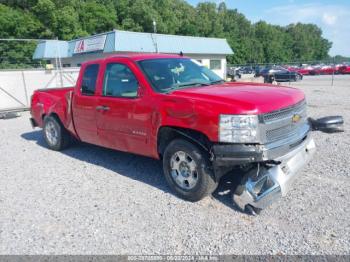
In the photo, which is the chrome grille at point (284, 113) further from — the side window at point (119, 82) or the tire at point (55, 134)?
the tire at point (55, 134)

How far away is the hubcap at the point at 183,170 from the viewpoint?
4.16 meters

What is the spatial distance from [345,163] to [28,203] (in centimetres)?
502

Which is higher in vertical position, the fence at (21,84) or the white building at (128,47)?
the white building at (128,47)

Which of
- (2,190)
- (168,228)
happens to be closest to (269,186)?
(168,228)

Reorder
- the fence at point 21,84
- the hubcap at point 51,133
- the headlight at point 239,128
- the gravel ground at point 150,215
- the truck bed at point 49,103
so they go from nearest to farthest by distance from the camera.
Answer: the gravel ground at point 150,215 → the headlight at point 239,128 → the truck bed at point 49,103 → the hubcap at point 51,133 → the fence at point 21,84

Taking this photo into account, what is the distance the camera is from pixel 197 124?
12.7 ft

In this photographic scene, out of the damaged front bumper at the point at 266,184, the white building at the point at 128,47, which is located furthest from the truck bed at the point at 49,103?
the white building at the point at 128,47

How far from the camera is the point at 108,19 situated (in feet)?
166

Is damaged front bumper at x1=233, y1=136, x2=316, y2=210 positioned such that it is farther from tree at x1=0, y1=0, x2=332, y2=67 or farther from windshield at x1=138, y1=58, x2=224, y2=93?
tree at x1=0, y1=0, x2=332, y2=67

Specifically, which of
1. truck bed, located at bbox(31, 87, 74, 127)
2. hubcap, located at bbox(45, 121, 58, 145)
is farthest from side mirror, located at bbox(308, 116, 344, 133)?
hubcap, located at bbox(45, 121, 58, 145)

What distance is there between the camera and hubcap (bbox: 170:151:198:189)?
4160 millimetres

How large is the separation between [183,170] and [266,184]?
1.10 meters

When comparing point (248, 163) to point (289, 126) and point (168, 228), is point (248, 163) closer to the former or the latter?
point (289, 126)

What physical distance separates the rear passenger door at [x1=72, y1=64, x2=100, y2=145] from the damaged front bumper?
2924 millimetres
